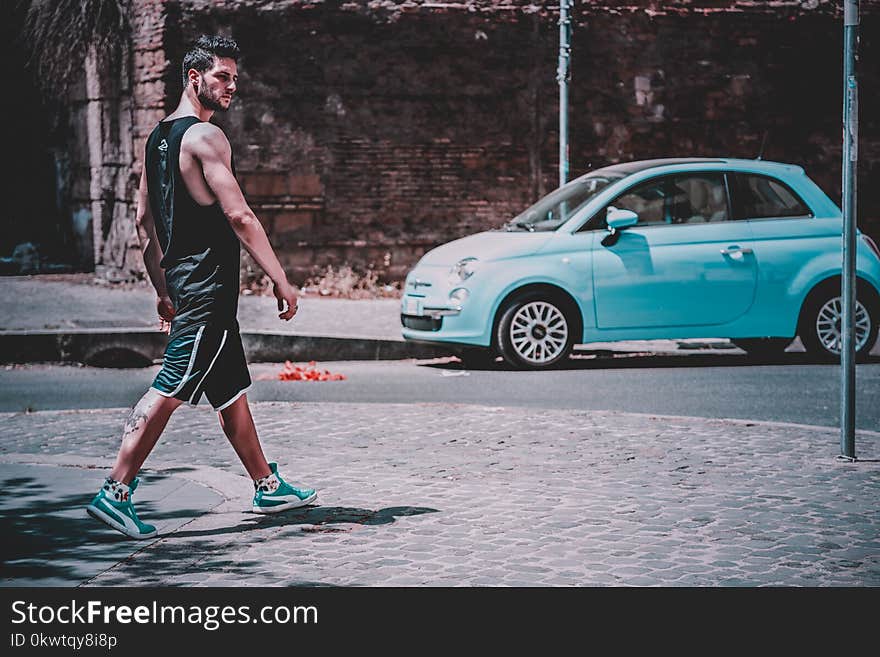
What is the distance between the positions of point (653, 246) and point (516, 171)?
739 centimetres

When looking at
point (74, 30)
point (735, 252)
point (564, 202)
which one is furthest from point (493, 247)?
point (74, 30)

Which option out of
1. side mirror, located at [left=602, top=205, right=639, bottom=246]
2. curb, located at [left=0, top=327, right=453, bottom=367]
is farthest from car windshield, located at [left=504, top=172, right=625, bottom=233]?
curb, located at [left=0, top=327, right=453, bottom=367]

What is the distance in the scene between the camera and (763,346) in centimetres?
1383

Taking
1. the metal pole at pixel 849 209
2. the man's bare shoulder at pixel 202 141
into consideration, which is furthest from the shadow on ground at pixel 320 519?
the metal pole at pixel 849 209

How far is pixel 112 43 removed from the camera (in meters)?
19.6

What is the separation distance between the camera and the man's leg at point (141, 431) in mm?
6105

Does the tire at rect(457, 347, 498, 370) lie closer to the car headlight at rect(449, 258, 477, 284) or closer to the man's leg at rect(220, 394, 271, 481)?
the car headlight at rect(449, 258, 477, 284)

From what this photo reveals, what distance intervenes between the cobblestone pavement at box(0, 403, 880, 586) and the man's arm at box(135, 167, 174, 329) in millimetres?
923

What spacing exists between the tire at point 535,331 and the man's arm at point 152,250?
6254 mm

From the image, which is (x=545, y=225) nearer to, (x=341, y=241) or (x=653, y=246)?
(x=653, y=246)

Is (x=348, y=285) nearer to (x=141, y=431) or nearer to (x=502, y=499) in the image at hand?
A: (x=502, y=499)

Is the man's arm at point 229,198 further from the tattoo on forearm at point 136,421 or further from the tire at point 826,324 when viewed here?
the tire at point 826,324

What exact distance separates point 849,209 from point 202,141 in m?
3.46

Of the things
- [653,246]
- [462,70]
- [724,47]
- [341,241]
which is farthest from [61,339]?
[724,47]
